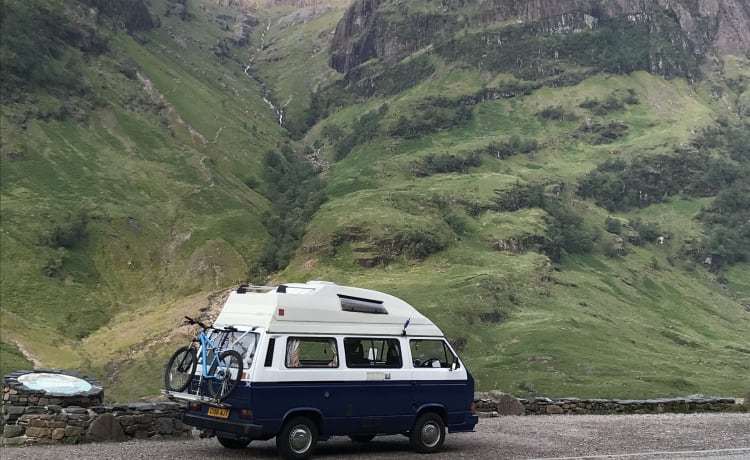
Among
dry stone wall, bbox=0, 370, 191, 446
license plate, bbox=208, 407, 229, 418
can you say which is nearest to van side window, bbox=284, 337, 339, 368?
license plate, bbox=208, 407, 229, 418

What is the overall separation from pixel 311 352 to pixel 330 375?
86cm

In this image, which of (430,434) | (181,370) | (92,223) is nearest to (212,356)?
(181,370)

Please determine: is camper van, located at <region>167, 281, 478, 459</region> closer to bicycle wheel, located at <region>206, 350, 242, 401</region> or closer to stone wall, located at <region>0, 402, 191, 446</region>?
bicycle wheel, located at <region>206, 350, 242, 401</region>

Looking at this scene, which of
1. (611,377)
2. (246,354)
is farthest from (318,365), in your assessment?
(611,377)

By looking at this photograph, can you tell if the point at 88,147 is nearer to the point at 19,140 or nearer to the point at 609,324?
the point at 19,140

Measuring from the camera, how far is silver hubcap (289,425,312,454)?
19172 millimetres

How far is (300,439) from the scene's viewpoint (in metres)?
19.3

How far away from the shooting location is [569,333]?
11956cm

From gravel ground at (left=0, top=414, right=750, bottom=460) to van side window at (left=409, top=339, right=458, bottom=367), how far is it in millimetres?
2774

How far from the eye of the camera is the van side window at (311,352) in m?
19.5

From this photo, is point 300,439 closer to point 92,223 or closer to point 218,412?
point 218,412

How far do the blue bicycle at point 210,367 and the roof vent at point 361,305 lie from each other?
3358 mm

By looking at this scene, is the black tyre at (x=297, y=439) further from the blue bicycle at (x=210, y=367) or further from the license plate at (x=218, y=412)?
the blue bicycle at (x=210, y=367)

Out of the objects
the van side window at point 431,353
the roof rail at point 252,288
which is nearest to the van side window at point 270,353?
the roof rail at point 252,288
